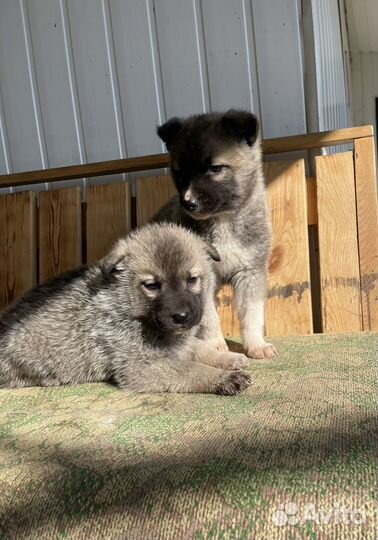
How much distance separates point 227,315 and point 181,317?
1.19 meters

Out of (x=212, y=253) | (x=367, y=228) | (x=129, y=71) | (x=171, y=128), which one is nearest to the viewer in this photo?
(x=212, y=253)

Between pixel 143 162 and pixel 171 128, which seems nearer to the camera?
pixel 171 128

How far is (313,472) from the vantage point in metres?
1.05

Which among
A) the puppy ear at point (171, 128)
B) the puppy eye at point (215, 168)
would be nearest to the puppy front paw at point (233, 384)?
the puppy eye at point (215, 168)

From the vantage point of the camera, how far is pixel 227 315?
3117mm

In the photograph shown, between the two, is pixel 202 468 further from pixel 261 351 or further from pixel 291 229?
pixel 291 229

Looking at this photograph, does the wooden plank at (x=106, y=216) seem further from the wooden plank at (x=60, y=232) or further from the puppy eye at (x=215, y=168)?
the puppy eye at (x=215, y=168)

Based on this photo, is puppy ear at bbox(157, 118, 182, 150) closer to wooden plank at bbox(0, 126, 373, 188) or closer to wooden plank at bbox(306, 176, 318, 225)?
wooden plank at bbox(0, 126, 373, 188)

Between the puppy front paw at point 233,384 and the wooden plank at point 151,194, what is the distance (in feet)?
5.37

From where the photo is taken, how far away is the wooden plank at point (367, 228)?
282 centimetres

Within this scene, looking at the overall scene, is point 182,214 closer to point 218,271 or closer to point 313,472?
point 218,271

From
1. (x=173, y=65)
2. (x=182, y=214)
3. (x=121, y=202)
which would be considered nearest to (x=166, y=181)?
(x=121, y=202)

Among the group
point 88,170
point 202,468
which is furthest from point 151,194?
point 202,468

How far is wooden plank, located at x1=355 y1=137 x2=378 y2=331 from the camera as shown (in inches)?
111
